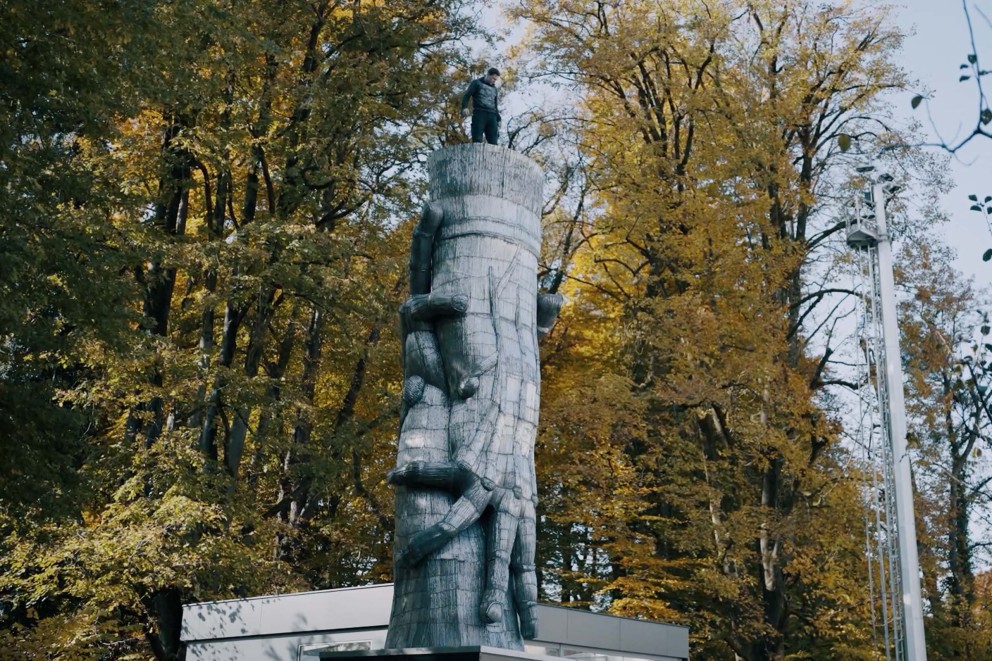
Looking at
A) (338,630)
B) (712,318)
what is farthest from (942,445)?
(338,630)

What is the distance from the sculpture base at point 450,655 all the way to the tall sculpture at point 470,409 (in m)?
0.48

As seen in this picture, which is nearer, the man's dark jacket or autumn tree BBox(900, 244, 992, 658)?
the man's dark jacket

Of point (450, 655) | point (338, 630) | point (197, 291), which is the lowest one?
point (450, 655)

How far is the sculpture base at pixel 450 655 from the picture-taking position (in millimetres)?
7125

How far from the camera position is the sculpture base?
7125 mm

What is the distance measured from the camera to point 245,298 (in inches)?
707

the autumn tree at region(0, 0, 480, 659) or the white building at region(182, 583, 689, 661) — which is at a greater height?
the autumn tree at region(0, 0, 480, 659)

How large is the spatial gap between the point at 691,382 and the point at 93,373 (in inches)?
A: 367

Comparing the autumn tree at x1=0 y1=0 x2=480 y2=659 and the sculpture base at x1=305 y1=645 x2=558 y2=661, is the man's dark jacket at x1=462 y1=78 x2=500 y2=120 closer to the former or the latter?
the sculpture base at x1=305 y1=645 x2=558 y2=661

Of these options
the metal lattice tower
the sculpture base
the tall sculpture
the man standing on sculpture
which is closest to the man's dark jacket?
the man standing on sculpture

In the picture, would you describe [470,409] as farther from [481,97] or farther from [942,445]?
[942,445]

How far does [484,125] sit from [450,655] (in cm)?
415

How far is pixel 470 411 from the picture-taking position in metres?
8.44

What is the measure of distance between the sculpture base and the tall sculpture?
475 millimetres
